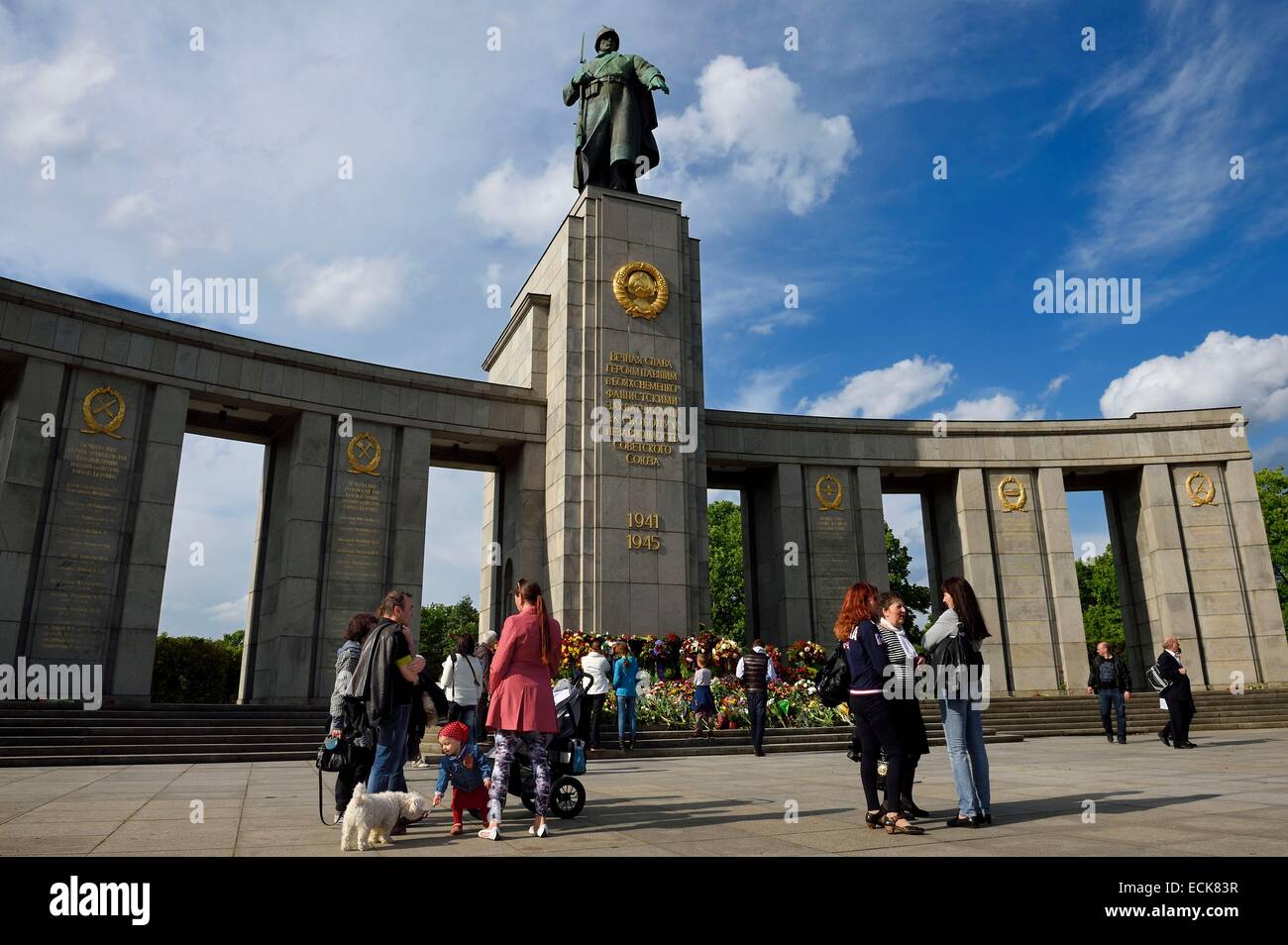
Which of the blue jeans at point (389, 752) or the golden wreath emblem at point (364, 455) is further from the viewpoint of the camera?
the golden wreath emblem at point (364, 455)

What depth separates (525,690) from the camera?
6.97 m

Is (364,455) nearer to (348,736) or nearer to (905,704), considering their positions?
(348,736)

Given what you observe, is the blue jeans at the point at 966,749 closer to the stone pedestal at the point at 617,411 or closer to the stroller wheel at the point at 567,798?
the stroller wheel at the point at 567,798

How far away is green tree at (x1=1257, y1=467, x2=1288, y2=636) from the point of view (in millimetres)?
40281

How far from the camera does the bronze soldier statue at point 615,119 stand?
26094 mm

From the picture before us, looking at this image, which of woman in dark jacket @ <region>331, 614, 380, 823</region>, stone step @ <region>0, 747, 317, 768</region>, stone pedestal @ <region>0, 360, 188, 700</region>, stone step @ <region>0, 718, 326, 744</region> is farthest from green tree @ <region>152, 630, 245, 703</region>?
woman in dark jacket @ <region>331, 614, 380, 823</region>

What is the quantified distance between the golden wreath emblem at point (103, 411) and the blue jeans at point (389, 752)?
17595 mm

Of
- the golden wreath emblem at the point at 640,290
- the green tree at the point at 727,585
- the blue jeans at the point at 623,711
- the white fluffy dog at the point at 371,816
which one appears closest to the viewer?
the white fluffy dog at the point at 371,816

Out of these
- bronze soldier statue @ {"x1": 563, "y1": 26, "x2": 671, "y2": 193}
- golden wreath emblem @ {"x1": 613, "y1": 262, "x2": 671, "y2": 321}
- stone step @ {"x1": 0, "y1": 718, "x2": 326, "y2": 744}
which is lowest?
stone step @ {"x1": 0, "y1": 718, "x2": 326, "y2": 744}

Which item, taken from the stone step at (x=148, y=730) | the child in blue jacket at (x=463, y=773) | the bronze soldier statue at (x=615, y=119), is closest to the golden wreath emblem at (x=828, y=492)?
the bronze soldier statue at (x=615, y=119)

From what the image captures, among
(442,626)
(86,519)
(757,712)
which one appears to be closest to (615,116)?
(86,519)

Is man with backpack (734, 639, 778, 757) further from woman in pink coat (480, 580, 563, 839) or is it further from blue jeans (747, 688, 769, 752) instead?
woman in pink coat (480, 580, 563, 839)

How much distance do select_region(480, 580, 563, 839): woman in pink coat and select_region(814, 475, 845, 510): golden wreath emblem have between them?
23.3 meters
